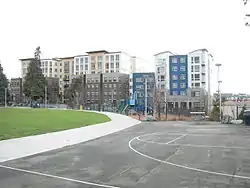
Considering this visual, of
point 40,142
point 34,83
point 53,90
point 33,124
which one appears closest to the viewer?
point 40,142

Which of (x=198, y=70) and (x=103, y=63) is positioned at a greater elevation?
(x=103, y=63)

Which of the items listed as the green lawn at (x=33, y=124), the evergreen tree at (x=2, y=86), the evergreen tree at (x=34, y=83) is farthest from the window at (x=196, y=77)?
the green lawn at (x=33, y=124)

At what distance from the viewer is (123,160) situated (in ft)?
47.6

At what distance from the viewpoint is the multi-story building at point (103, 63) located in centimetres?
13412

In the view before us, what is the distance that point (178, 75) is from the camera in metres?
110

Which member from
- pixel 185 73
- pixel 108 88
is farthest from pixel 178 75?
pixel 108 88

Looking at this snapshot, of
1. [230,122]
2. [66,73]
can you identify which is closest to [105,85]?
[66,73]

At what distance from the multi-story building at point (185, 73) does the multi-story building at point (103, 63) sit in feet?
84.0

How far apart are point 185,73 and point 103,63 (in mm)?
36642

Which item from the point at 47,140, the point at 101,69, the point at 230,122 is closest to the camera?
the point at 47,140

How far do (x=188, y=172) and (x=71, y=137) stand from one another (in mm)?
12707

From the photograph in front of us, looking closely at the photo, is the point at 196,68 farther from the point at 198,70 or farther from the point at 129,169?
the point at 129,169

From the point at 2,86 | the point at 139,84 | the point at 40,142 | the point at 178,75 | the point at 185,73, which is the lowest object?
the point at 40,142

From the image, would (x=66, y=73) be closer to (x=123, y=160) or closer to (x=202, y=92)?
(x=202, y=92)
